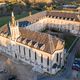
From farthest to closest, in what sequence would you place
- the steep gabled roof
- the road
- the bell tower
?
the bell tower
the steep gabled roof
the road

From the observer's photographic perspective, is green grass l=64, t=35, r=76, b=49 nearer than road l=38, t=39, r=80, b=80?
No

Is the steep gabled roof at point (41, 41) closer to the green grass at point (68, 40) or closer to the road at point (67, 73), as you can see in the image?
the road at point (67, 73)

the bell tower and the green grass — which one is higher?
the bell tower

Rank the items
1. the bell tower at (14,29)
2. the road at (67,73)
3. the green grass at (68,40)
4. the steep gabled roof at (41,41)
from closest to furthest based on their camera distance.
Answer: the road at (67,73), the steep gabled roof at (41,41), the bell tower at (14,29), the green grass at (68,40)

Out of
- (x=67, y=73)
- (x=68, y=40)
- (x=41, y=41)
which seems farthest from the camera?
(x=68, y=40)

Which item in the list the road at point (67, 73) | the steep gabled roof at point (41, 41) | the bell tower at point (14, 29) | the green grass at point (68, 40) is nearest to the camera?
the road at point (67, 73)

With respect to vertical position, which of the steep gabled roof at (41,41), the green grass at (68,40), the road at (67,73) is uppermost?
the steep gabled roof at (41,41)

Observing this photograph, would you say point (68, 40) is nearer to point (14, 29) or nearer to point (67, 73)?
point (67, 73)

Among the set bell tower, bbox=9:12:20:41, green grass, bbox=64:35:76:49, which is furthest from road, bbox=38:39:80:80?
bell tower, bbox=9:12:20:41

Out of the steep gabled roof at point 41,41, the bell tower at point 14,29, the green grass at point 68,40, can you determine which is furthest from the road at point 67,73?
the bell tower at point 14,29

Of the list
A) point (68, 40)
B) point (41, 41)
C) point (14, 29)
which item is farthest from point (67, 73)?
point (68, 40)

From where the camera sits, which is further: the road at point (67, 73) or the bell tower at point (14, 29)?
the bell tower at point (14, 29)

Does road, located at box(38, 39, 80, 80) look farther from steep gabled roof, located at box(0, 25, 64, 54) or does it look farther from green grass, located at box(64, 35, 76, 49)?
green grass, located at box(64, 35, 76, 49)
